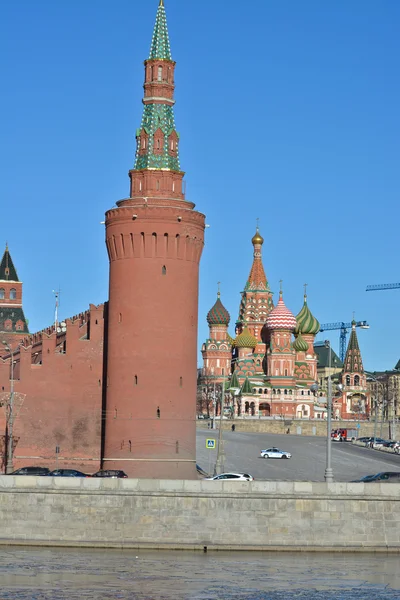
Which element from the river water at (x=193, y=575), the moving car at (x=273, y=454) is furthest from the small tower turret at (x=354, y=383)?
the river water at (x=193, y=575)

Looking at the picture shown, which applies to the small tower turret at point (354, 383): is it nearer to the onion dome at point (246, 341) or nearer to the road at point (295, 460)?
the onion dome at point (246, 341)

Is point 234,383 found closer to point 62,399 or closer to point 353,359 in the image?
point 353,359

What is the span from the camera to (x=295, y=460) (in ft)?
289

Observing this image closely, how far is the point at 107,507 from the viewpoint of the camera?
168ft

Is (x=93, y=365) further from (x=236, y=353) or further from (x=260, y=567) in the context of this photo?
(x=236, y=353)

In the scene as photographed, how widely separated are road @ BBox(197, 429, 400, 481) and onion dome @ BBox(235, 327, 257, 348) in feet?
154

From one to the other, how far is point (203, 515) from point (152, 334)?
1884 centimetres

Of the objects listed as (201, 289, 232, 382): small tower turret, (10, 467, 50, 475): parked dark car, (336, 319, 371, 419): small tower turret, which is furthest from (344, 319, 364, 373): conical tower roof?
(10, 467, 50, 475): parked dark car

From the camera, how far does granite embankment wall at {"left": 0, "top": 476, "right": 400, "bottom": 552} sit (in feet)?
167

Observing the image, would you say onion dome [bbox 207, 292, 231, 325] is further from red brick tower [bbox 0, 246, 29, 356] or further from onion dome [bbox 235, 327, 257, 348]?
red brick tower [bbox 0, 246, 29, 356]

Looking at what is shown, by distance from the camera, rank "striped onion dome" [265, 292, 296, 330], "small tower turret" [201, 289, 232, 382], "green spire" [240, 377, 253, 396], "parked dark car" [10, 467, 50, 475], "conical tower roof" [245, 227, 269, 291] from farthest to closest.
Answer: "conical tower roof" [245, 227, 269, 291]
"small tower turret" [201, 289, 232, 382]
"striped onion dome" [265, 292, 296, 330]
"green spire" [240, 377, 253, 396]
"parked dark car" [10, 467, 50, 475]

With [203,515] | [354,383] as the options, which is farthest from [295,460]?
[354,383]

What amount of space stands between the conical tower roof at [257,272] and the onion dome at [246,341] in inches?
404

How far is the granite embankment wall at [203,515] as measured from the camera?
50969mm
